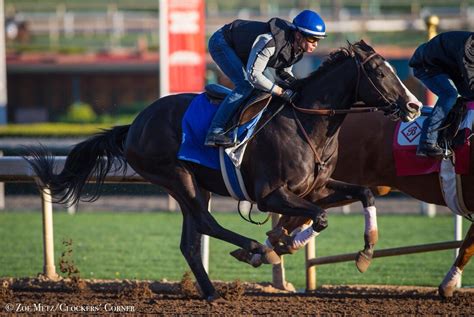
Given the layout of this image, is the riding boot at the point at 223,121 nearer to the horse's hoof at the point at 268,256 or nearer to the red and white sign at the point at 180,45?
the horse's hoof at the point at 268,256

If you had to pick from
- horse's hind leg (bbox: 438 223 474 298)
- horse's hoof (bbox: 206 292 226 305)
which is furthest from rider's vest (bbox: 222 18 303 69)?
horse's hind leg (bbox: 438 223 474 298)

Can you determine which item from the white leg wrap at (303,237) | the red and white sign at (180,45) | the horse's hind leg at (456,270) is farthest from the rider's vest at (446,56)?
the red and white sign at (180,45)

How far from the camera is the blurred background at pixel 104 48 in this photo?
94.5ft

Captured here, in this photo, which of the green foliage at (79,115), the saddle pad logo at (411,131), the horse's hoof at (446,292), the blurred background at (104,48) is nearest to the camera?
the horse's hoof at (446,292)

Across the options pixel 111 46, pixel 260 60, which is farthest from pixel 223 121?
pixel 111 46

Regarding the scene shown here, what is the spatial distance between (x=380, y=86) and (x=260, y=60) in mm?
841

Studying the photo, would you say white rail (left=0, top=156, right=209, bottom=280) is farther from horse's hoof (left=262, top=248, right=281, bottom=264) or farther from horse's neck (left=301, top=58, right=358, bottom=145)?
horse's neck (left=301, top=58, right=358, bottom=145)

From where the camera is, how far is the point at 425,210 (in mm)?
13016

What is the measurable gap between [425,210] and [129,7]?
24.4 meters

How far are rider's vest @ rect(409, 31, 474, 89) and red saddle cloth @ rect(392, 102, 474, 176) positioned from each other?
0.30 meters

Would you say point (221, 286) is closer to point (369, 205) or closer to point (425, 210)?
point (369, 205)

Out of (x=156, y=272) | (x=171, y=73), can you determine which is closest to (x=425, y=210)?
(x=171, y=73)

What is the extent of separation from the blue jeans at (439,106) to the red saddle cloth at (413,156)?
163 millimetres

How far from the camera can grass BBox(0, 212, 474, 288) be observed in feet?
28.1
